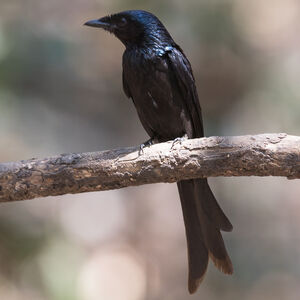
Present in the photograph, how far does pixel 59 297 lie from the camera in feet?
15.4

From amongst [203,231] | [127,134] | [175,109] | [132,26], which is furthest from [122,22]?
[127,134]

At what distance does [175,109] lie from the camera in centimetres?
415

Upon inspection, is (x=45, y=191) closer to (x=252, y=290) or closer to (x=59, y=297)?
(x=59, y=297)

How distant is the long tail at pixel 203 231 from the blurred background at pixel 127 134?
1412 mm

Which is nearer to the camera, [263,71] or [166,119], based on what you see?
[166,119]

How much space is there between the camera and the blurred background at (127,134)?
5.38 metres

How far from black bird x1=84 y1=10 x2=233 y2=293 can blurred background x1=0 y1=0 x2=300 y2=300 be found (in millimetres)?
1458

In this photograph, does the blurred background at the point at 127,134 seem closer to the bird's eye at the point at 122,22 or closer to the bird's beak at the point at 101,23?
the bird's beak at the point at 101,23

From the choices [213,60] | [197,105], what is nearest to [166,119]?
[197,105]

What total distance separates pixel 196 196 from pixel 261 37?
3.84m

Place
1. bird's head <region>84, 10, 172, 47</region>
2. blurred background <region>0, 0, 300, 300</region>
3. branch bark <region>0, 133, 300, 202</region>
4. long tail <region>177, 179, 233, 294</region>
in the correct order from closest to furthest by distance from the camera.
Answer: branch bark <region>0, 133, 300, 202</region> < long tail <region>177, 179, 233, 294</region> < bird's head <region>84, 10, 172, 47</region> < blurred background <region>0, 0, 300, 300</region>

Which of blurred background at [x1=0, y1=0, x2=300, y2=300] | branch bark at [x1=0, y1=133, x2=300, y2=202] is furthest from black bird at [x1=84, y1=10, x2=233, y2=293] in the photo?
blurred background at [x1=0, y1=0, x2=300, y2=300]

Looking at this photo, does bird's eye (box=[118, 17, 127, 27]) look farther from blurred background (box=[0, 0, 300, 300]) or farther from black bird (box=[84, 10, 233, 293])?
blurred background (box=[0, 0, 300, 300])

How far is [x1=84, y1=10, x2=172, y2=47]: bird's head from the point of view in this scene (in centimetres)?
443
